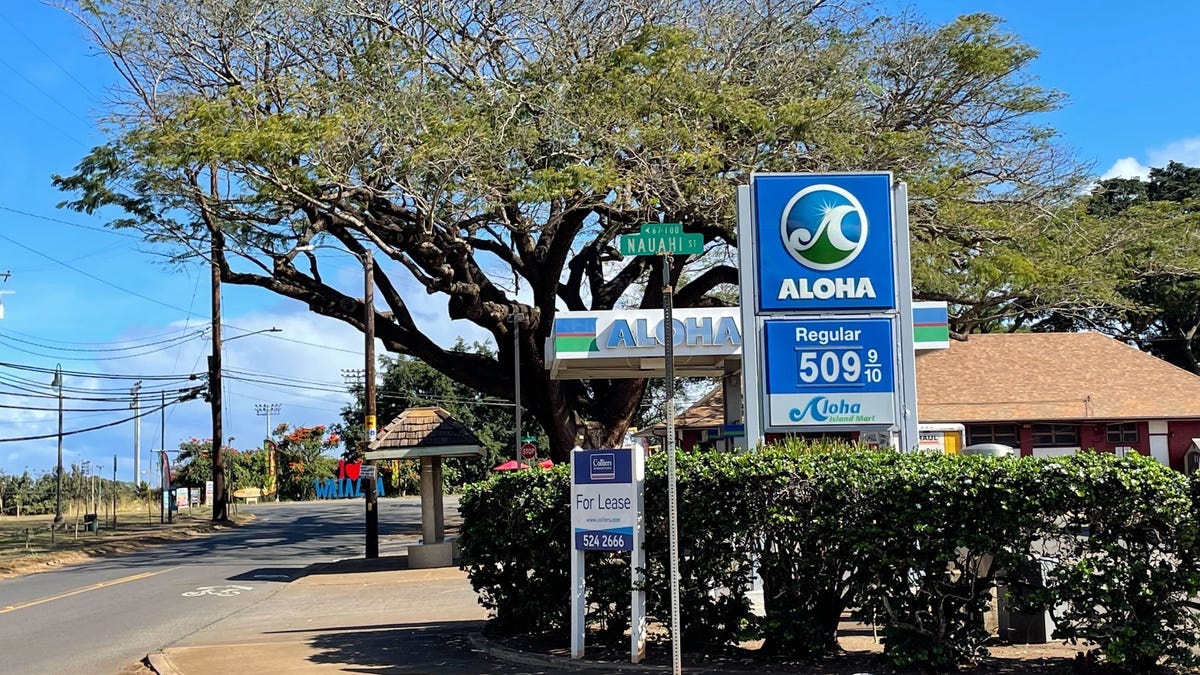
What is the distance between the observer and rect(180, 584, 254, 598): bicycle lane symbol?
20312 millimetres

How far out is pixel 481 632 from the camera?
12492mm

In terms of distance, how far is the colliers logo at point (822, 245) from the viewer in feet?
40.2

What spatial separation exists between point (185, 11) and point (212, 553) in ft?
46.6

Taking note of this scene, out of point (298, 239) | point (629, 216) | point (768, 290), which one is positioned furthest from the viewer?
point (298, 239)

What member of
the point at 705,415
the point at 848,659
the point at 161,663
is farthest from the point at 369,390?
the point at 848,659

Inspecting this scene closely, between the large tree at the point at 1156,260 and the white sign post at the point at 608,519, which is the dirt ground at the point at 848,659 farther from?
the large tree at the point at 1156,260

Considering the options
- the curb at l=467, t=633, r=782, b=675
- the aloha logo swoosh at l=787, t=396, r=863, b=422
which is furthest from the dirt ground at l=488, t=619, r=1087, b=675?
the aloha logo swoosh at l=787, t=396, r=863, b=422

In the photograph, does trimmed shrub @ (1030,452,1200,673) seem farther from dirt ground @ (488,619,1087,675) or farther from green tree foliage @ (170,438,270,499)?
green tree foliage @ (170,438,270,499)

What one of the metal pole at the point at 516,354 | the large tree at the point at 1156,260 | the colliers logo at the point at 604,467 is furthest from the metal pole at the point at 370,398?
the large tree at the point at 1156,260

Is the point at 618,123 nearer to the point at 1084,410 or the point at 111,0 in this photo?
the point at 111,0

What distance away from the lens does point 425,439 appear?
24.4 meters

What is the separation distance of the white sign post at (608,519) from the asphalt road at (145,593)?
17.6 ft

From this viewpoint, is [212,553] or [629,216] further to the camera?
[212,553]

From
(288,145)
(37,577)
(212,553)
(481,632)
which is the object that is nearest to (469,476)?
(212,553)
